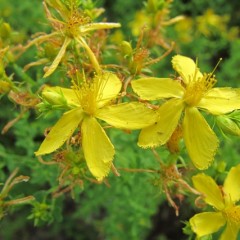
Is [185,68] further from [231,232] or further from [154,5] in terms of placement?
[231,232]

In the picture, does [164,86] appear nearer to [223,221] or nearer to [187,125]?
[187,125]

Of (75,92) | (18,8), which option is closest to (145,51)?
(75,92)

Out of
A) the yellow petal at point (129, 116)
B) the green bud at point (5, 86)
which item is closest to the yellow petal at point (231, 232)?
the yellow petal at point (129, 116)

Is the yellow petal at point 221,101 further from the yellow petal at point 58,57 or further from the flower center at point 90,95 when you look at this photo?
the yellow petal at point 58,57

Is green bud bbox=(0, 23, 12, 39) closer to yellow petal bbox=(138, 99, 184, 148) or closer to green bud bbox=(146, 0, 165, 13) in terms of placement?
green bud bbox=(146, 0, 165, 13)

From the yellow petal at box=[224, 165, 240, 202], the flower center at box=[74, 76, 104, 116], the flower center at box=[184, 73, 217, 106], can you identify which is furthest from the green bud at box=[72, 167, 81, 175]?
the yellow petal at box=[224, 165, 240, 202]
